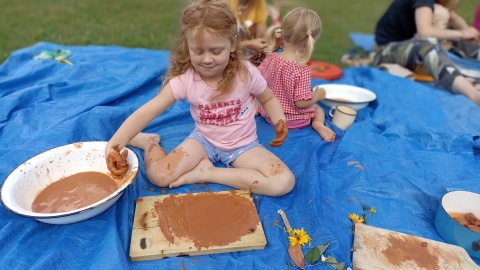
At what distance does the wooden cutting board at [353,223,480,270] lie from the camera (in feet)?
4.88

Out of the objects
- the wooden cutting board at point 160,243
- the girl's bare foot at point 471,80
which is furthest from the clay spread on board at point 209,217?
the girl's bare foot at point 471,80

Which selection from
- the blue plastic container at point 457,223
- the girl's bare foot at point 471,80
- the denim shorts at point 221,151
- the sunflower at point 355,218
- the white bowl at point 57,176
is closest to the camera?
the white bowl at point 57,176

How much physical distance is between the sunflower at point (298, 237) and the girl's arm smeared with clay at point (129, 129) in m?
0.84

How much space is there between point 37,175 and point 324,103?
6.67ft

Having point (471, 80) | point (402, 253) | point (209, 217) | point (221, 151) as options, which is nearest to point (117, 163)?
point (209, 217)

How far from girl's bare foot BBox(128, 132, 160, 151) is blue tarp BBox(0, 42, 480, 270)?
2.2 inches

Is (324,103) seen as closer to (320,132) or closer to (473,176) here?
(320,132)

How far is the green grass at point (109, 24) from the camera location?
15.0 feet

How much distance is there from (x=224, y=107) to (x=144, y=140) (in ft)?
1.99

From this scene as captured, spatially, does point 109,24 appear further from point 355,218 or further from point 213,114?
point 355,218

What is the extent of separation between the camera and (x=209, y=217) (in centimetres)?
164

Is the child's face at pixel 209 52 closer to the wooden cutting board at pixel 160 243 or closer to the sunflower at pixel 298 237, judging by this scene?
the wooden cutting board at pixel 160 243

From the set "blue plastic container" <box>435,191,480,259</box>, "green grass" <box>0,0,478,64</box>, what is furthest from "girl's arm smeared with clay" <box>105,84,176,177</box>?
"green grass" <box>0,0,478,64</box>

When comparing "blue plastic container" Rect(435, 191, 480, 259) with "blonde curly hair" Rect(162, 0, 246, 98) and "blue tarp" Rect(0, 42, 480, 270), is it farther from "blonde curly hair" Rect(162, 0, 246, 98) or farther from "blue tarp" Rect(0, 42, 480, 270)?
"blonde curly hair" Rect(162, 0, 246, 98)
